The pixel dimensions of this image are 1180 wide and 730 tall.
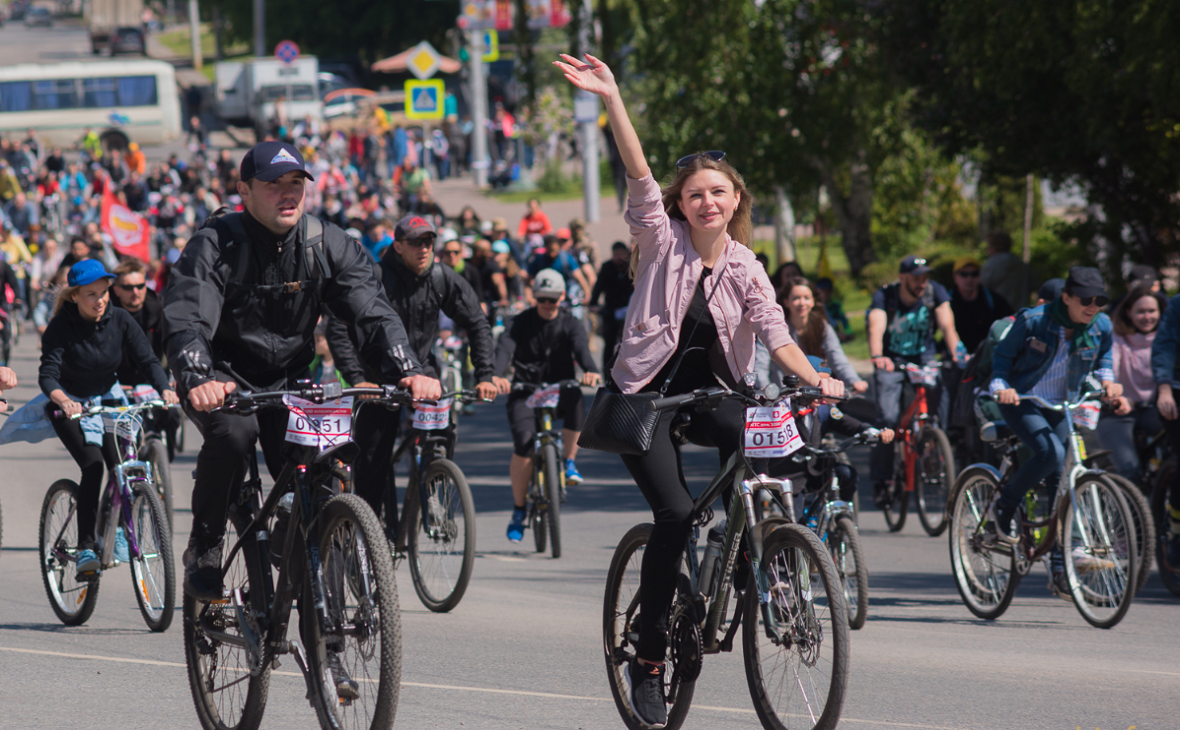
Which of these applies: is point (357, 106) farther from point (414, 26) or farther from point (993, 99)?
point (993, 99)

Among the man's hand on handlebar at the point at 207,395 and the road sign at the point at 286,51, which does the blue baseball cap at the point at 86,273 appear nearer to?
the man's hand on handlebar at the point at 207,395

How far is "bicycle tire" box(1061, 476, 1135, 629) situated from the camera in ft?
24.6

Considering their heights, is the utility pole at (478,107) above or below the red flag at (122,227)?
above

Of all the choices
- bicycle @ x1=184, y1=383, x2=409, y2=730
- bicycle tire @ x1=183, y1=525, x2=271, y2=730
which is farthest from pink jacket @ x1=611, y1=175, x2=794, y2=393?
bicycle tire @ x1=183, y1=525, x2=271, y2=730

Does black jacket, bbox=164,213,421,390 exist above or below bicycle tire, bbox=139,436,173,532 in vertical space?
above

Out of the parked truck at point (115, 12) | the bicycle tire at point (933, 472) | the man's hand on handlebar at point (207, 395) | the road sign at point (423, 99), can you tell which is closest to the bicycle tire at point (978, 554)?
the bicycle tire at point (933, 472)

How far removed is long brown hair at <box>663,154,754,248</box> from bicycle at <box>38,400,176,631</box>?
11.7 ft

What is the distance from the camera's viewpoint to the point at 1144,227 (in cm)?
1574

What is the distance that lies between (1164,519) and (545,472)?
3.74 m

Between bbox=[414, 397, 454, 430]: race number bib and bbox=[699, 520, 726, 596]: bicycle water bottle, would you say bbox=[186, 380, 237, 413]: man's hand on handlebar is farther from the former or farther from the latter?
bbox=[414, 397, 454, 430]: race number bib

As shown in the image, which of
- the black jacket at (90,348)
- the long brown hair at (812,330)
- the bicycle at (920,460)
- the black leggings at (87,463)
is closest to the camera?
the black leggings at (87,463)

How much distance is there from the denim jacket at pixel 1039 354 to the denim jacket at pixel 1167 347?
1.97ft

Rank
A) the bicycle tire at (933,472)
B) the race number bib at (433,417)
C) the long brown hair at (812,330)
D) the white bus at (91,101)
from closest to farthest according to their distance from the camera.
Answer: the race number bib at (433,417), the long brown hair at (812,330), the bicycle tire at (933,472), the white bus at (91,101)

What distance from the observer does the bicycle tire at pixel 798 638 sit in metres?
4.46
